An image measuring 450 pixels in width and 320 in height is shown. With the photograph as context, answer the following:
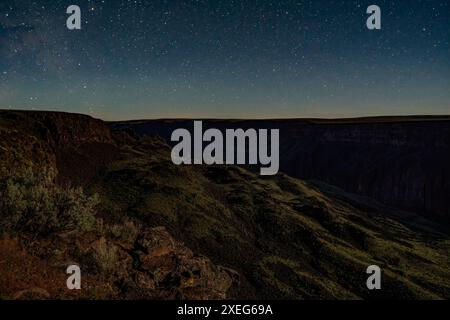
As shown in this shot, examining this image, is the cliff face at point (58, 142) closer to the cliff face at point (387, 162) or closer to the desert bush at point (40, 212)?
the desert bush at point (40, 212)

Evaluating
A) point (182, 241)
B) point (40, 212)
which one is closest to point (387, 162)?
point (182, 241)

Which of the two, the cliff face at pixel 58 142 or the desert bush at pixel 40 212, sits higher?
the cliff face at pixel 58 142

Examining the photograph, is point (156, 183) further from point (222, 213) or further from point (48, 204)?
point (48, 204)

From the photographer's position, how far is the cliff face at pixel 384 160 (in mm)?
71812

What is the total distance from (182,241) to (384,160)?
73.3 metres

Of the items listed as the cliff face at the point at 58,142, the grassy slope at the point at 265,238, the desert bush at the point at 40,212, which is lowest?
the grassy slope at the point at 265,238

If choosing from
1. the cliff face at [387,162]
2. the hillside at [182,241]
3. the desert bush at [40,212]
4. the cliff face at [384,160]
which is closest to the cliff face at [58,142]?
the hillside at [182,241]

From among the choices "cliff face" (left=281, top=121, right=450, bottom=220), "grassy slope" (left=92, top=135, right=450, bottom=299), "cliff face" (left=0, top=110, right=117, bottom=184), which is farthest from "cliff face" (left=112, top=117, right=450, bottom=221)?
"cliff face" (left=0, top=110, right=117, bottom=184)

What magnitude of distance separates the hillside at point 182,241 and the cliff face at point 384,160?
1380 inches

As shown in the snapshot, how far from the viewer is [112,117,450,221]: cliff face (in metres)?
71.8

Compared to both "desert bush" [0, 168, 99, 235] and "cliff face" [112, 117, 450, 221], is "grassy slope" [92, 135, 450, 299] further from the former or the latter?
"cliff face" [112, 117, 450, 221]

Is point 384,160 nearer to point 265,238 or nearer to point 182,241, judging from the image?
point 265,238

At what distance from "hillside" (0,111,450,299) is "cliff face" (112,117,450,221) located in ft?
115

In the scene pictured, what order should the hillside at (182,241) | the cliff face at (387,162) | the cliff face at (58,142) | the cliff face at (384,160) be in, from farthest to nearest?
the cliff face at (384,160)
the cliff face at (387,162)
the cliff face at (58,142)
the hillside at (182,241)
